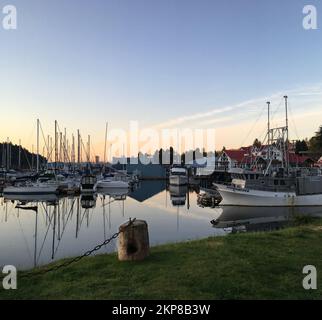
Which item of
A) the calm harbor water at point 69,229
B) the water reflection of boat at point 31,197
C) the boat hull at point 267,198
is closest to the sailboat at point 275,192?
the boat hull at point 267,198

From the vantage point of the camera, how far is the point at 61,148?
74.9 meters

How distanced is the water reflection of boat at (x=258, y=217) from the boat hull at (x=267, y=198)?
35.3 inches

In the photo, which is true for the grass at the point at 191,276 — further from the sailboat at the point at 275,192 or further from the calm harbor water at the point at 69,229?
the sailboat at the point at 275,192

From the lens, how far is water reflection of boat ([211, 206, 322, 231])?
30781mm

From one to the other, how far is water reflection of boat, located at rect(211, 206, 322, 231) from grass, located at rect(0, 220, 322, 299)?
58.5ft

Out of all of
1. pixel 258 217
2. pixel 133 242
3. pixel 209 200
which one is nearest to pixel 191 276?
pixel 133 242

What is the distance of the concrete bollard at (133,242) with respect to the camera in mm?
10516

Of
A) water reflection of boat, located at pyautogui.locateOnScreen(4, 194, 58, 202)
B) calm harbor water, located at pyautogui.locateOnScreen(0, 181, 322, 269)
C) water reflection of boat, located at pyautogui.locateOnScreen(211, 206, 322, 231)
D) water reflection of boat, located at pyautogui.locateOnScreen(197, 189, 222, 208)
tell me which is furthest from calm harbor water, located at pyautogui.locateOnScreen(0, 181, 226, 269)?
water reflection of boat, located at pyautogui.locateOnScreen(4, 194, 58, 202)

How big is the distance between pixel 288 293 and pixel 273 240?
654 centimetres

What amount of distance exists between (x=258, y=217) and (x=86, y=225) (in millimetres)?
16966

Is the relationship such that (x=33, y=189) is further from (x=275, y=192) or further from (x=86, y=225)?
(x=275, y=192)

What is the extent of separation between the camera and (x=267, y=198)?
143 feet

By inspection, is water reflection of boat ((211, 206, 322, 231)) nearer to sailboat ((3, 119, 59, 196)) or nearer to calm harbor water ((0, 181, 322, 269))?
calm harbor water ((0, 181, 322, 269))

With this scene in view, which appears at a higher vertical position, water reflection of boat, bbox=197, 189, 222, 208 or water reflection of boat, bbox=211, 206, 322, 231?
water reflection of boat, bbox=197, 189, 222, 208
